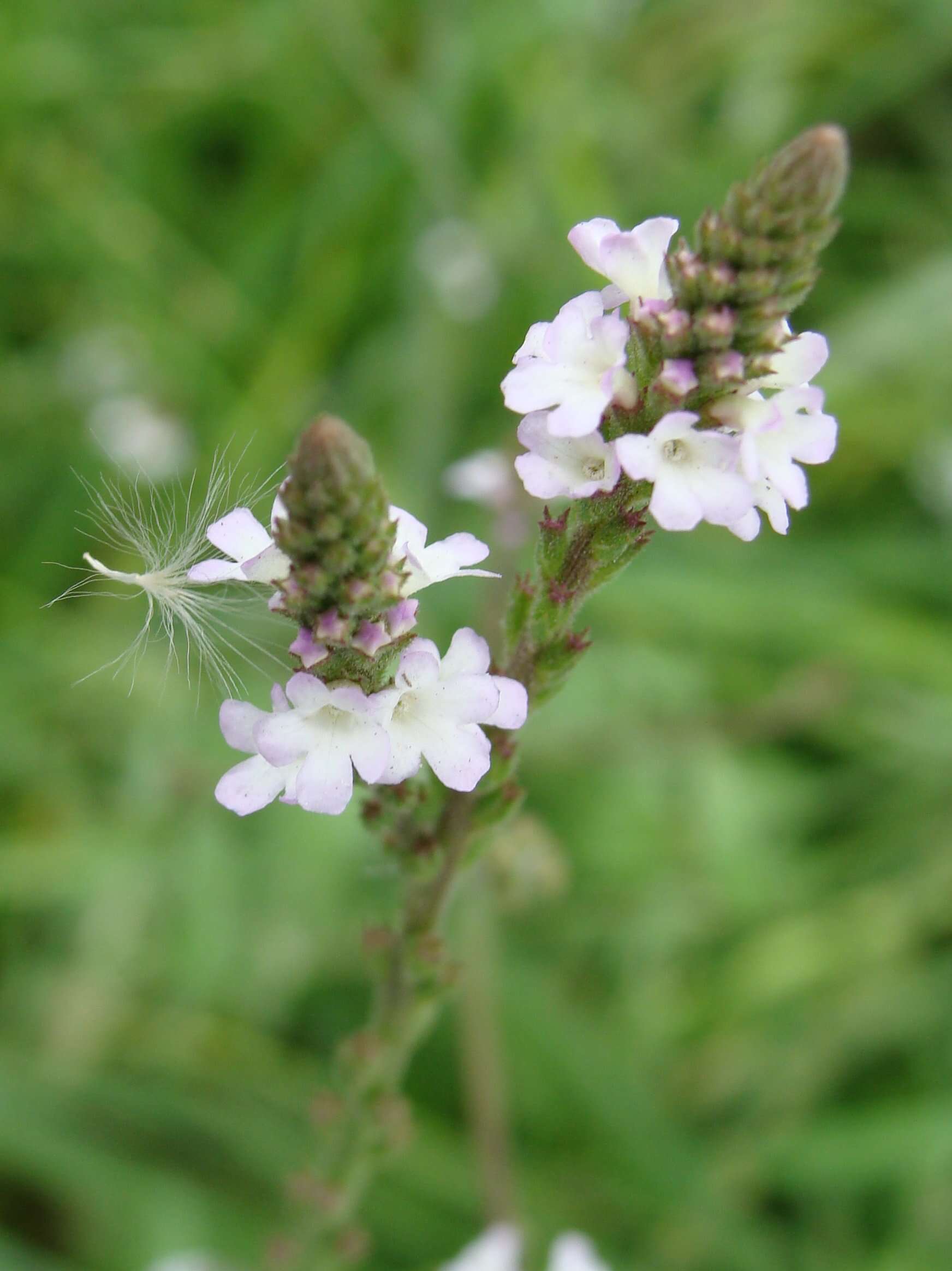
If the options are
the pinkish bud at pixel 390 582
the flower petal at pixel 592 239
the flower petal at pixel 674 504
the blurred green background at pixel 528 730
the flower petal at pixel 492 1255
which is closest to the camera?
the flower petal at pixel 674 504

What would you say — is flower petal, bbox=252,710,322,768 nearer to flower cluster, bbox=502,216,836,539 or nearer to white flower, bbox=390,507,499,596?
white flower, bbox=390,507,499,596

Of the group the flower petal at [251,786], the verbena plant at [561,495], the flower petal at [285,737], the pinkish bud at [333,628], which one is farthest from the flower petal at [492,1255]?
the pinkish bud at [333,628]

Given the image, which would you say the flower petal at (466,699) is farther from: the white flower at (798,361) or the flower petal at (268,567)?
the white flower at (798,361)

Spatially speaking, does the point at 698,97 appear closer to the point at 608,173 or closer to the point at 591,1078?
the point at 608,173

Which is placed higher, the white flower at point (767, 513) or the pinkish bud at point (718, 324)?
the pinkish bud at point (718, 324)

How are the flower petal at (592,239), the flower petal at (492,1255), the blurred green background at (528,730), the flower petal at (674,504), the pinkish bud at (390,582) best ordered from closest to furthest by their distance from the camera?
the flower petal at (674,504)
the pinkish bud at (390,582)
the flower petal at (592,239)
the flower petal at (492,1255)
the blurred green background at (528,730)

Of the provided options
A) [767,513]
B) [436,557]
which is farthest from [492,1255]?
[767,513]
